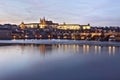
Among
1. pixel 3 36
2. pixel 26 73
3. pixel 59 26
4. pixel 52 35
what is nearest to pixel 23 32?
pixel 52 35

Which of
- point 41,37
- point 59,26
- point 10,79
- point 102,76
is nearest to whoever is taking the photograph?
point 10,79

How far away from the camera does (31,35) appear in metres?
148

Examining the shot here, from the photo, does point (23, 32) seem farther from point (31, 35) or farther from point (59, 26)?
point (59, 26)

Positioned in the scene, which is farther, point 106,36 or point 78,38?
point 78,38

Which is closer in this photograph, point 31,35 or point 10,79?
point 10,79

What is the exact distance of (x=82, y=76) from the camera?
13414 millimetres

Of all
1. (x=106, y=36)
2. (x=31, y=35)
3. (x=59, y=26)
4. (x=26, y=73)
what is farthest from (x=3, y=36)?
(x=26, y=73)

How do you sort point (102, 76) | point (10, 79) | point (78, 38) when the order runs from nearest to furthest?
1. point (10, 79)
2. point (102, 76)
3. point (78, 38)

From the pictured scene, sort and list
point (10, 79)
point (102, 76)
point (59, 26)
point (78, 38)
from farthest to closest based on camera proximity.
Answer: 1. point (59, 26)
2. point (78, 38)
3. point (102, 76)
4. point (10, 79)

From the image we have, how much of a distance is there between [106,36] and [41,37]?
4299cm

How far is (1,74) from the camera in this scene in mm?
13781

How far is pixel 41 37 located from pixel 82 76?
132700 millimetres

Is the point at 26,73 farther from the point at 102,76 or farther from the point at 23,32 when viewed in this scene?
the point at 23,32

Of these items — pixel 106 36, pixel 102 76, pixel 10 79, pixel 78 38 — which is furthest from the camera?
pixel 78 38
